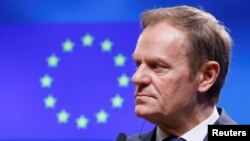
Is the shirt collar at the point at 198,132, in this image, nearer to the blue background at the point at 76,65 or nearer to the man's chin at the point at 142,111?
the man's chin at the point at 142,111

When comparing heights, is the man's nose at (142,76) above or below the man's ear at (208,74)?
below

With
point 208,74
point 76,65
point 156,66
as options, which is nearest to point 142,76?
point 156,66

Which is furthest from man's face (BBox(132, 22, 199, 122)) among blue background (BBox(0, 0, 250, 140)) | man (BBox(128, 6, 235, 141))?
blue background (BBox(0, 0, 250, 140))

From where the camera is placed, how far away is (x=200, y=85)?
1388mm

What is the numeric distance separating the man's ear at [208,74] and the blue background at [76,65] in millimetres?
835

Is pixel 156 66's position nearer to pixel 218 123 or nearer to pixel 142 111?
pixel 142 111

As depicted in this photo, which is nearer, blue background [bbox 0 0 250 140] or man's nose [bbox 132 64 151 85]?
man's nose [bbox 132 64 151 85]

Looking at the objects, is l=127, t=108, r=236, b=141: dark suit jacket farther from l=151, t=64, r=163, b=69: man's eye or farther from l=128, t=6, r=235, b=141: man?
l=151, t=64, r=163, b=69: man's eye

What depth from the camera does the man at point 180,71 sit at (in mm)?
1311

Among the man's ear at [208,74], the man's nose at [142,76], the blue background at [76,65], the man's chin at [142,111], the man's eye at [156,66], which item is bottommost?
the man's chin at [142,111]

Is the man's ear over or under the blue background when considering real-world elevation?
under

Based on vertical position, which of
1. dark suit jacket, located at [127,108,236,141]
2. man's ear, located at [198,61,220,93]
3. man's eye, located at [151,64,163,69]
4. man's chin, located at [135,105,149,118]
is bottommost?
man's chin, located at [135,105,149,118]

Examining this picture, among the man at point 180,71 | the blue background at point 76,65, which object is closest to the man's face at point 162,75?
the man at point 180,71

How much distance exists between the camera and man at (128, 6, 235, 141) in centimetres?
131
